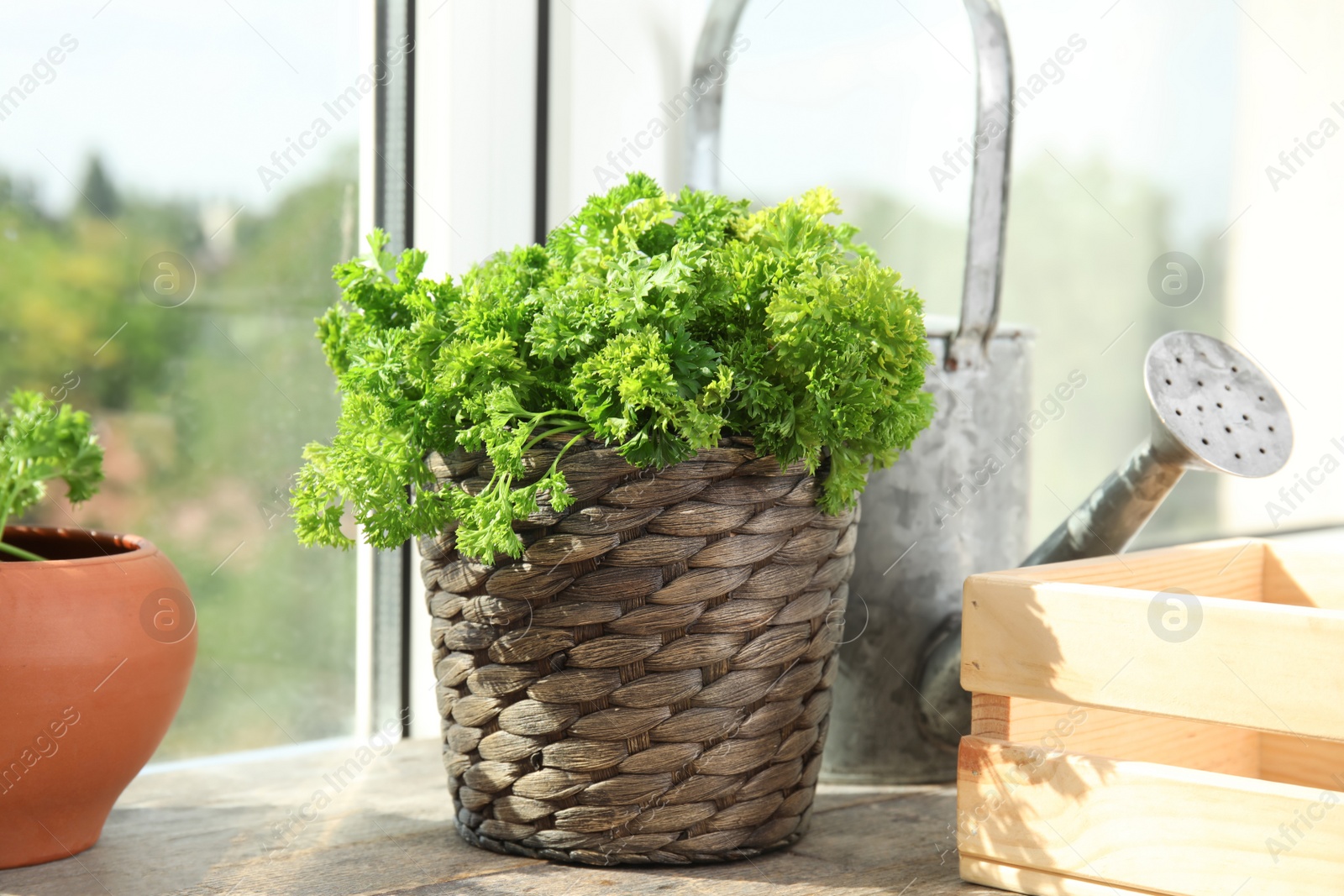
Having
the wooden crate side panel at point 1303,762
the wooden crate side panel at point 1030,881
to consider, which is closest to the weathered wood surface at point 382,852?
the wooden crate side panel at point 1030,881

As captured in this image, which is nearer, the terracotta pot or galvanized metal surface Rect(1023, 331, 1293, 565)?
the terracotta pot

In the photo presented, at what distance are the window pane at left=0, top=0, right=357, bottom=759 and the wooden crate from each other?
1.84ft

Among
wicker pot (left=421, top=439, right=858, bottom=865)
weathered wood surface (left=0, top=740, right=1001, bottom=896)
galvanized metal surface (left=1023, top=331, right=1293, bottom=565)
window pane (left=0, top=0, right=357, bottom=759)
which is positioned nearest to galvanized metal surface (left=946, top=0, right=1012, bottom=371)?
galvanized metal surface (left=1023, top=331, right=1293, bottom=565)

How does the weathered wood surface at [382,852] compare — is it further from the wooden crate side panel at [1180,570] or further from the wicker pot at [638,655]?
the wooden crate side panel at [1180,570]

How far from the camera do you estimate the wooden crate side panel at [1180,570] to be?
2.29 ft

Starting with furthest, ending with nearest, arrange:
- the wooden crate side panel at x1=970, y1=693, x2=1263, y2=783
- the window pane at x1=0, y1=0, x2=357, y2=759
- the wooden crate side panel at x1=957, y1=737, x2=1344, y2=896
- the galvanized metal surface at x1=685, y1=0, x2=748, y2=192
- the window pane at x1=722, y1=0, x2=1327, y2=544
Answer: the window pane at x1=722, y1=0, x2=1327, y2=544 → the galvanized metal surface at x1=685, y1=0, x2=748, y2=192 → the window pane at x1=0, y1=0, x2=357, y2=759 → the wooden crate side panel at x1=970, y1=693, x2=1263, y2=783 → the wooden crate side panel at x1=957, y1=737, x2=1344, y2=896

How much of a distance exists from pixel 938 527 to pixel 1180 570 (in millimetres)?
166

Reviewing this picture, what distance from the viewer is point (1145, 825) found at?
1.95 feet

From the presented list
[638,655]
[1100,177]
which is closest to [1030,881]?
[638,655]

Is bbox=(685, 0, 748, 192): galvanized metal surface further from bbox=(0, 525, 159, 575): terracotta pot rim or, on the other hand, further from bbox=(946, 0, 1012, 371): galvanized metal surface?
bbox=(0, 525, 159, 575): terracotta pot rim

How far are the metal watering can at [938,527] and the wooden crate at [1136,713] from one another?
0.54ft

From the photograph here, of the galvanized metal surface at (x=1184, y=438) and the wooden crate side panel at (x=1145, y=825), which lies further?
the galvanized metal surface at (x=1184, y=438)

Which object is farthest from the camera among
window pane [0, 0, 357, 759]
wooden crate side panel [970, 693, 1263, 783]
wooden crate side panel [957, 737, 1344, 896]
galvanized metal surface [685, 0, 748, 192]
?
galvanized metal surface [685, 0, 748, 192]

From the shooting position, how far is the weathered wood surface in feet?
2.06
